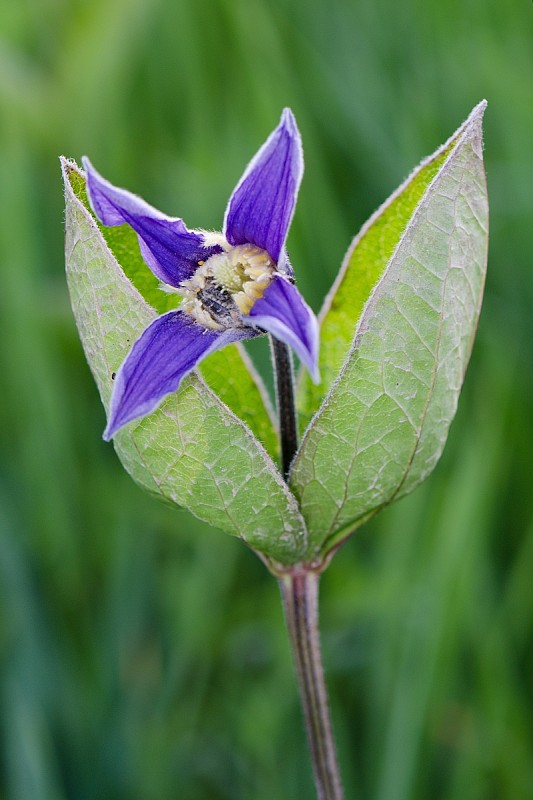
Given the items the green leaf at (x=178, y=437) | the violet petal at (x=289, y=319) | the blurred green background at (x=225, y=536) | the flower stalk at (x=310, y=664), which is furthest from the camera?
the blurred green background at (x=225, y=536)

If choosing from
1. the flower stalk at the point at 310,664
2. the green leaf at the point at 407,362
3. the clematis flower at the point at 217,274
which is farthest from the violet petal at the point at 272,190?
the flower stalk at the point at 310,664

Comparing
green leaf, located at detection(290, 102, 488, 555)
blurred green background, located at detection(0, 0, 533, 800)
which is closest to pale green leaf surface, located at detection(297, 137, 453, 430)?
green leaf, located at detection(290, 102, 488, 555)

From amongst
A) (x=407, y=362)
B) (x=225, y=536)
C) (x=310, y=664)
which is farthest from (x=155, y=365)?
(x=225, y=536)

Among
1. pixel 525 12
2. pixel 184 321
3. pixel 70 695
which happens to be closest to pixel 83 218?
pixel 184 321

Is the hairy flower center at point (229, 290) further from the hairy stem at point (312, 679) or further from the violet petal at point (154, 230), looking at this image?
the hairy stem at point (312, 679)

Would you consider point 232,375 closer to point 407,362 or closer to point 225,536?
point 407,362
